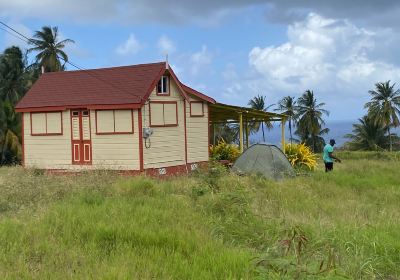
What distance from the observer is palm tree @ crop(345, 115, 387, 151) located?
178 ft

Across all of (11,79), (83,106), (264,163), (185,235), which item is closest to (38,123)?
(83,106)

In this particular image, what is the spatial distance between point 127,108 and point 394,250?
1220cm

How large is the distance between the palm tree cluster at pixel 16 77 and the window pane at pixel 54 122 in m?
17.2

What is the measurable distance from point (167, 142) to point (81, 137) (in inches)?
125

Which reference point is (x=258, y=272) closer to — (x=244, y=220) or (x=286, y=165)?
(x=244, y=220)

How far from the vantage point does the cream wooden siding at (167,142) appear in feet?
59.7

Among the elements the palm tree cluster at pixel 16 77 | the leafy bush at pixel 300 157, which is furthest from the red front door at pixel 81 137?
the palm tree cluster at pixel 16 77

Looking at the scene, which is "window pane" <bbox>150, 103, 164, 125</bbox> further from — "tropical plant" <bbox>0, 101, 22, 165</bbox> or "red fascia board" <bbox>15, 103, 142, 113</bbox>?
"tropical plant" <bbox>0, 101, 22, 165</bbox>

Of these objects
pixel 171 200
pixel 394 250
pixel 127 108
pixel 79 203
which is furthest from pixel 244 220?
pixel 127 108

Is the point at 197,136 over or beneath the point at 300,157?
over

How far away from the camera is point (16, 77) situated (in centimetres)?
4288

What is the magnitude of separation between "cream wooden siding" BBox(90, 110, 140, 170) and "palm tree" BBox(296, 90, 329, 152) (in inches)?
1637

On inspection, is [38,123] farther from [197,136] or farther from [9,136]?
[9,136]

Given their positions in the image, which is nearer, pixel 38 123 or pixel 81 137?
pixel 81 137
